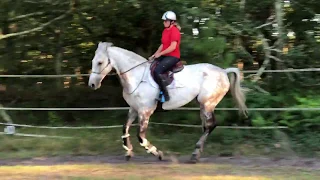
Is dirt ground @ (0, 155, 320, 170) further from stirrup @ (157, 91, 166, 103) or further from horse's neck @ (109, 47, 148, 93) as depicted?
horse's neck @ (109, 47, 148, 93)

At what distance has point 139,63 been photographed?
6969 millimetres

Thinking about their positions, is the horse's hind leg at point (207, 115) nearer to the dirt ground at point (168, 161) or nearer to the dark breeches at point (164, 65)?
the dirt ground at point (168, 161)

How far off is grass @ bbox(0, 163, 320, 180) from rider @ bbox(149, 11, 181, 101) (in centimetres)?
118

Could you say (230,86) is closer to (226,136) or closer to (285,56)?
(226,136)

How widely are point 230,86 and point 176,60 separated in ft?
3.66

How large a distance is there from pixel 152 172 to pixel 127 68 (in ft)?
5.84

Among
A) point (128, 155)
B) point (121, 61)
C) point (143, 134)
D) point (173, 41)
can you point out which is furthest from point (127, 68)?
point (128, 155)

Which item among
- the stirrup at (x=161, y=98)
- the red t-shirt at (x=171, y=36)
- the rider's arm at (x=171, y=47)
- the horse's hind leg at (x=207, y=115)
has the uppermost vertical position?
the red t-shirt at (x=171, y=36)

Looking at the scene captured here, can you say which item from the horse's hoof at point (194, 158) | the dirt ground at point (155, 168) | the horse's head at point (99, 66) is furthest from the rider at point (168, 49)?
the dirt ground at point (155, 168)

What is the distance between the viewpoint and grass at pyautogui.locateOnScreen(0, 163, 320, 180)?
5754mm

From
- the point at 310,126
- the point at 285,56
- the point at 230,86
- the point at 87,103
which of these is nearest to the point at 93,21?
the point at 87,103

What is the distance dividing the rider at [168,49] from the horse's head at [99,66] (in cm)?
79

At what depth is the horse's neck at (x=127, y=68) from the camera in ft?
22.5

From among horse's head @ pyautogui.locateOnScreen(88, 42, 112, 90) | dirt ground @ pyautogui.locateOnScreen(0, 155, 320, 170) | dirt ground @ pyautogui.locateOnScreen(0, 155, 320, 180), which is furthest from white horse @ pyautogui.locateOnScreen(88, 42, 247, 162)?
dirt ground @ pyautogui.locateOnScreen(0, 155, 320, 180)
